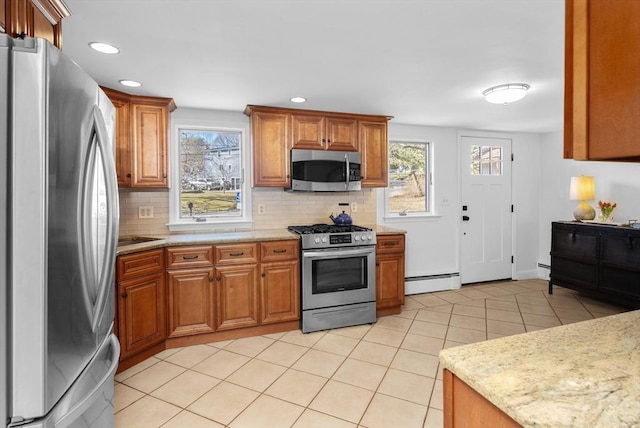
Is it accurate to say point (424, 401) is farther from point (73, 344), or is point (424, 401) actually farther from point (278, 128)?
point (278, 128)

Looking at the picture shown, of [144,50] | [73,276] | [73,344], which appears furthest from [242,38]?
[73,344]

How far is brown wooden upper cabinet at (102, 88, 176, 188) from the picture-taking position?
9.95ft

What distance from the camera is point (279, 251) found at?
3.27 m

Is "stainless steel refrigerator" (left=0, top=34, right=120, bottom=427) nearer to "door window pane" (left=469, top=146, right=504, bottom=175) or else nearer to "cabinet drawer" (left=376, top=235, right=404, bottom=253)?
"cabinet drawer" (left=376, top=235, right=404, bottom=253)

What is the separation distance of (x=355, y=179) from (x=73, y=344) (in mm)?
3065

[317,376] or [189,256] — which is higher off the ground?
[189,256]

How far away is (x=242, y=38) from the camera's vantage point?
2049 millimetres

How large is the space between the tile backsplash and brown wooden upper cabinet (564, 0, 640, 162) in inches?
134

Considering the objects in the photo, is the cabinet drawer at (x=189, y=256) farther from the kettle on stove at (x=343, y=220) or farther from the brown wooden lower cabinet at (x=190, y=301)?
the kettle on stove at (x=343, y=220)

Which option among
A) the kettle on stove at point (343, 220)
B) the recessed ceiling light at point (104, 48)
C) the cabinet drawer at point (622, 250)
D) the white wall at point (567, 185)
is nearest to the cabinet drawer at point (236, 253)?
the kettle on stove at point (343, 220)

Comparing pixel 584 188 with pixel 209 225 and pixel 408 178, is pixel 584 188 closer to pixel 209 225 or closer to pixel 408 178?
pixel 408 178

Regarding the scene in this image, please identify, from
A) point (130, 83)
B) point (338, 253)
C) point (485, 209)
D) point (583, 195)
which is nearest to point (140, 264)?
point (130, 83)

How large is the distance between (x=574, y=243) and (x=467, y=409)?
437 centimetres

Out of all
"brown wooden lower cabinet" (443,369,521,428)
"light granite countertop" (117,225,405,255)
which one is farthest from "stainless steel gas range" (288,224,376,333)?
"brown wooden lower cabinet" (443,369,521,428)
